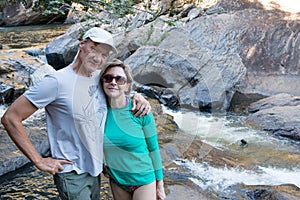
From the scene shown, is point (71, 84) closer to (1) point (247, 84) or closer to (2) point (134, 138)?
(2) point (134, 138)

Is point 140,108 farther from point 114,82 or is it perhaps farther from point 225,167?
point 225,167

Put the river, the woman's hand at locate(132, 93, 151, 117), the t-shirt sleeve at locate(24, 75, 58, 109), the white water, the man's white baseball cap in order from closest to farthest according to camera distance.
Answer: the t-shirt sleeve at locate(24, 75, 58, 109), the man's white baseball cap, the woman's hand at locate(132, 93, 151, 117), the river, the white water

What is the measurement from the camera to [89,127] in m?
2.07

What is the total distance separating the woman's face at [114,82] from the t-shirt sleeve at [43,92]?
0.33m

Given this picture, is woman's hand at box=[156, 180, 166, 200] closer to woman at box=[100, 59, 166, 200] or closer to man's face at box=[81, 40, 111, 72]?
woman at box=[100, 59, 166, 200]

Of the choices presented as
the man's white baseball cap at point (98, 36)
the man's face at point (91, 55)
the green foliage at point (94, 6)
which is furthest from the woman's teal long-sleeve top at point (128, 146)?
the green foliage at point (94, 6)

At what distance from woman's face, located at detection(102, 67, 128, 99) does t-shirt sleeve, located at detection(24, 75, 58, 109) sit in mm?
328

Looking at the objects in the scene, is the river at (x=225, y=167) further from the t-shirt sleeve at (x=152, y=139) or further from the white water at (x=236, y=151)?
the t-shirt sleeve at (x=152, y=139)

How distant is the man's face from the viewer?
6.86ft

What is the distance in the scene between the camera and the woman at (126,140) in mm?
2159

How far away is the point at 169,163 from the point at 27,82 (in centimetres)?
509

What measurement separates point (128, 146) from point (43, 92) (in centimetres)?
61

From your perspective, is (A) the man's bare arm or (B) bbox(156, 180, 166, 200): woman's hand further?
(B) bbox(156, 180, 166, 200): woman's hand

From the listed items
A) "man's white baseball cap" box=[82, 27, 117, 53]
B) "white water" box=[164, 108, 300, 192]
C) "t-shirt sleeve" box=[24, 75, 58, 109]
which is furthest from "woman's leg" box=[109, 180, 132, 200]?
"white water" box=[164, 108, 300, 192]
